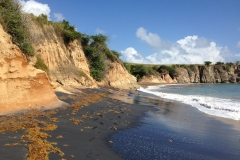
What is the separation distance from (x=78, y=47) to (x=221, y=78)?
86.3 meters

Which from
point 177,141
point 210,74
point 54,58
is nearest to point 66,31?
point 54,58

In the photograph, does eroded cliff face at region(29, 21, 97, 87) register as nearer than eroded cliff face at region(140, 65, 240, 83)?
Yes

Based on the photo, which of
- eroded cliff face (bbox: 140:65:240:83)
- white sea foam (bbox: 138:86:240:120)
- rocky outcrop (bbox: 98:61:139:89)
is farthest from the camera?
eroded cliff face (bbox: 140:65:240:83)

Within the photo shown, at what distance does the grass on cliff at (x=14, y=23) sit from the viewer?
1255cm

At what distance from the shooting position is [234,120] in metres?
12.4

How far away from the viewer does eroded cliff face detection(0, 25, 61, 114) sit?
927 cm

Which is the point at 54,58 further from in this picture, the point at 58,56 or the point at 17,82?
the point at 17,82

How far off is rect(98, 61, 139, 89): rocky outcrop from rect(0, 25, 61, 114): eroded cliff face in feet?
68.9

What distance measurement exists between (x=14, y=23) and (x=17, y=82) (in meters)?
4.98

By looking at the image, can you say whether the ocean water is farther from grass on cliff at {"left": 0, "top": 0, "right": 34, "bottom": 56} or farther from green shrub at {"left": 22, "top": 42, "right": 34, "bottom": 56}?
grass on cliff at {"left": 0, "top": 0, "right": 34, "bottom": 56}

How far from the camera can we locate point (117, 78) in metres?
34.8

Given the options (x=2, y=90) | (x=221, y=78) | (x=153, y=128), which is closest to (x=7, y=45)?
(x=2, y=90)

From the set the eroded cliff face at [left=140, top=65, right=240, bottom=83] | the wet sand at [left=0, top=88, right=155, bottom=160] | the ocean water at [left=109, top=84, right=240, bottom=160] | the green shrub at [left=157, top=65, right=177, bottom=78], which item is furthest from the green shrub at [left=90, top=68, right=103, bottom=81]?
the eroded cliff face at [left=140, top=65, right=240, bottom=83]

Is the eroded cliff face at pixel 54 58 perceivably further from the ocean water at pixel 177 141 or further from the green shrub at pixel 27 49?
the ocean water at pixel 177 141
